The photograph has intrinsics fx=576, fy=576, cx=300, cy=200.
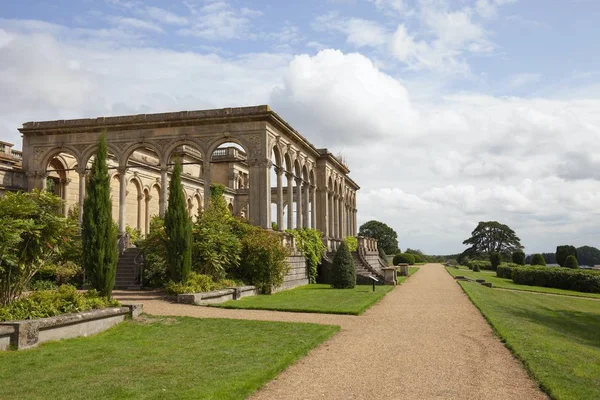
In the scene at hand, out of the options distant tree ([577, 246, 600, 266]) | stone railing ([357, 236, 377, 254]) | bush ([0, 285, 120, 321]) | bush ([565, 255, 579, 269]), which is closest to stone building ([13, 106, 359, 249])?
stone railing ([357, 236, 377, 254])

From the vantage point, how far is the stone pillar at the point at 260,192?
28.8 metres

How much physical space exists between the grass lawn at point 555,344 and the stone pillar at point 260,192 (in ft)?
36.2

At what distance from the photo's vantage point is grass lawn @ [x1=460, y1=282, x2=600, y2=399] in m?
8.49

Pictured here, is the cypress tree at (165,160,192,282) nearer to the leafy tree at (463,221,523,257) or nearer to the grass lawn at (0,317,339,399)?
the grass lawn at (0,317,339,399)

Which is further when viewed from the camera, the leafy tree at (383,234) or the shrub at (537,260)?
the leafy tree at (383,234)

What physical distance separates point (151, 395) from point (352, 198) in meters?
48.7

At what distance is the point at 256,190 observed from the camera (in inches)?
1139

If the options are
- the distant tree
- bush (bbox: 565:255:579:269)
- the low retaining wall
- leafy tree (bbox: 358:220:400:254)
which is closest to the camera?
the low retaining wall

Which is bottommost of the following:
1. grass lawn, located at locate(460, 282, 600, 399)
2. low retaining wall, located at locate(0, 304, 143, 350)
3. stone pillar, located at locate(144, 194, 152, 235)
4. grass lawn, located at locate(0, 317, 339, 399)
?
grass lawn, located at locate(460, 282, 600, 399)

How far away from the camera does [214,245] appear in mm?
22250

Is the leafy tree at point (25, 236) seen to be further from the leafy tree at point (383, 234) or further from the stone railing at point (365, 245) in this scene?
the leafy tree at point (383, 234)

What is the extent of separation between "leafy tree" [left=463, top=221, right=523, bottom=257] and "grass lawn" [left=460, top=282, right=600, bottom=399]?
92378mm

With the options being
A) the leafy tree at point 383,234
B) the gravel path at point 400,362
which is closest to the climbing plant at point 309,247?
the gravel path at point 400,362

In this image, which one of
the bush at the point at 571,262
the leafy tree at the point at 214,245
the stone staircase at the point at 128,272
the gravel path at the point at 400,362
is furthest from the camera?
the bush at the point at 571,262
